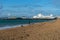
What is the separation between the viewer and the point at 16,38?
18531 millimetres

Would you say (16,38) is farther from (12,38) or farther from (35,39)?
(35,39)

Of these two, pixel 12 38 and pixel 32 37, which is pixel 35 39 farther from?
pixel 12 38

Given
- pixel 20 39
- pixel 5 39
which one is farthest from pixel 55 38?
pixel 5 39

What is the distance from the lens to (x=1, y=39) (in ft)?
60.4

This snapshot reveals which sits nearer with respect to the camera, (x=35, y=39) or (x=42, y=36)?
(x=35, y=39)

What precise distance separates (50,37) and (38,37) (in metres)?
1.07

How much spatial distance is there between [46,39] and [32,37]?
137cm

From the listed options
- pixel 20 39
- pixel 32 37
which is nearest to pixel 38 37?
pixel 32 37

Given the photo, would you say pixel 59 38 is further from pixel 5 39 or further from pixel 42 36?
pixel 5 39

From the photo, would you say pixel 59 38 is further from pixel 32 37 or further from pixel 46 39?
pixel 32 37

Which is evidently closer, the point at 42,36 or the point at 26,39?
the point at 26,39

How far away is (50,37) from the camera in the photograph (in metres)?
18.7

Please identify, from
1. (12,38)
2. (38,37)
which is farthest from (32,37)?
(12,38)

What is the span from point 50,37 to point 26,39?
2.27m
